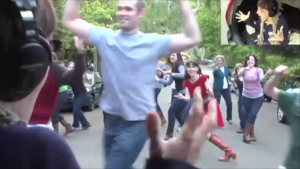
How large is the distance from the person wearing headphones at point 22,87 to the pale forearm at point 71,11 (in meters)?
1.75

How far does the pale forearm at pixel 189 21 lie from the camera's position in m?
2.57

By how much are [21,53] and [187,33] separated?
5.62ft

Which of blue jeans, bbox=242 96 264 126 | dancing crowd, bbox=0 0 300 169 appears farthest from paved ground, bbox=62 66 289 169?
blue jeans, bbox=242 96 264 126

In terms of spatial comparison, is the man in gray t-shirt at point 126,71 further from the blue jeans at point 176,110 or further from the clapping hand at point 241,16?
the clapping hand at point 241,16

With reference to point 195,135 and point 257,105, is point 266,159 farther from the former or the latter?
point 195,135

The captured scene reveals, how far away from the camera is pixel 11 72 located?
121cm

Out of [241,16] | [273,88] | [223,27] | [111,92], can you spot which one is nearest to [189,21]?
[111,92]

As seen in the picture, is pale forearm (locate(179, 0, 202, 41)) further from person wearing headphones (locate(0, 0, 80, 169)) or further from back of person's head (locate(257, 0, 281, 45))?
back of person's head (locate(257, 0, 281, 45))

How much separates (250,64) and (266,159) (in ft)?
6.68

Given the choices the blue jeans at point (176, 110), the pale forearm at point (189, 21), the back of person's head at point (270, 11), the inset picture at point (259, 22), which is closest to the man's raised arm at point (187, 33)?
the pale forearm at point (189, 21)

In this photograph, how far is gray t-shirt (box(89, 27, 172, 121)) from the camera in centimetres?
321

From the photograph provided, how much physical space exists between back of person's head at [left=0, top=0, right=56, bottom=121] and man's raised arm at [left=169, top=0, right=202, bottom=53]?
1.30 metres

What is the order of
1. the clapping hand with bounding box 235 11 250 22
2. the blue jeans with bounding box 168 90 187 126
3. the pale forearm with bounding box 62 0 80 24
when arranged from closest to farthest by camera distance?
1. the pale forearm with bounding box 62 0 80 24
2. the blue jeans with bounding box 168 90 187 126
3. the clapping hand with bounding box 235 11 250 22

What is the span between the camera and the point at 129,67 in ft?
10.5
